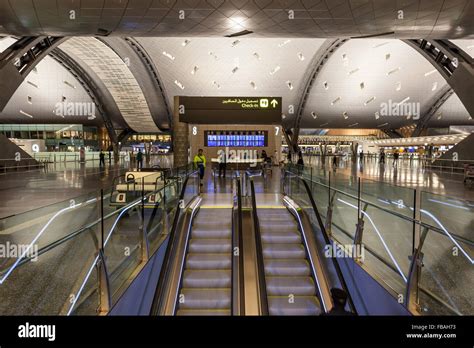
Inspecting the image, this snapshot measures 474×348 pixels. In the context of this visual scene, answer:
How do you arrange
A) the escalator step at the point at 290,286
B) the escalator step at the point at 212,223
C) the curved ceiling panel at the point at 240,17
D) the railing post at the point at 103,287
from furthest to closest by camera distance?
the curved ceiling panel at the point at 240,17 → the escalator step at the point at 212,223 → the escalator step at the point at 290,286 → the railing post at the point at 103,287

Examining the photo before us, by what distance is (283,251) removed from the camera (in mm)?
7785

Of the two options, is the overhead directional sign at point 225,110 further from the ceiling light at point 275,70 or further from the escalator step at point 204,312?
the escalator step at point 204,312

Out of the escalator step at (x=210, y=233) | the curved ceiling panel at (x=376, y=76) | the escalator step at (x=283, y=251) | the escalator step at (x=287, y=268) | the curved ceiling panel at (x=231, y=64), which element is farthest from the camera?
the curved ceiling panel at (x=376, y=76)

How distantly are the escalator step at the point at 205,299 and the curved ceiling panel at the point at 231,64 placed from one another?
3341cm

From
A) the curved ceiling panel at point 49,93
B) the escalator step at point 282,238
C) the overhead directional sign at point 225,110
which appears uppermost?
the curved ceiling panel at point 49,93

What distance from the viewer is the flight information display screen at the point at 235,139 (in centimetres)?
2653

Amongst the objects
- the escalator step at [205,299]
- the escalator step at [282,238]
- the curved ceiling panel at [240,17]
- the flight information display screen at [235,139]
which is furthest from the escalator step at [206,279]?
the flight information display screen at [235,139]

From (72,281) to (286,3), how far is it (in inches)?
551

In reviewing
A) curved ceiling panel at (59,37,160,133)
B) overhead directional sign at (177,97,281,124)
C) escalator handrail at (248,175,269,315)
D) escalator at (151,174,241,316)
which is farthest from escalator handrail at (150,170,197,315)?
curved ceiling panel at (59,37,160,133)

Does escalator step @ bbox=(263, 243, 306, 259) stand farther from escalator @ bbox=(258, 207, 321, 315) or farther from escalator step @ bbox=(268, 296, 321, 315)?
escalator step @ bbox=(268, 296, 321, 315)

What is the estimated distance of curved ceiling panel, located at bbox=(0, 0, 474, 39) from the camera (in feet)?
47.3

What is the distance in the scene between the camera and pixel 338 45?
1459 inches

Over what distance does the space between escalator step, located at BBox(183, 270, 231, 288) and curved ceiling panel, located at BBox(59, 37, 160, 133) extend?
31730 mm
